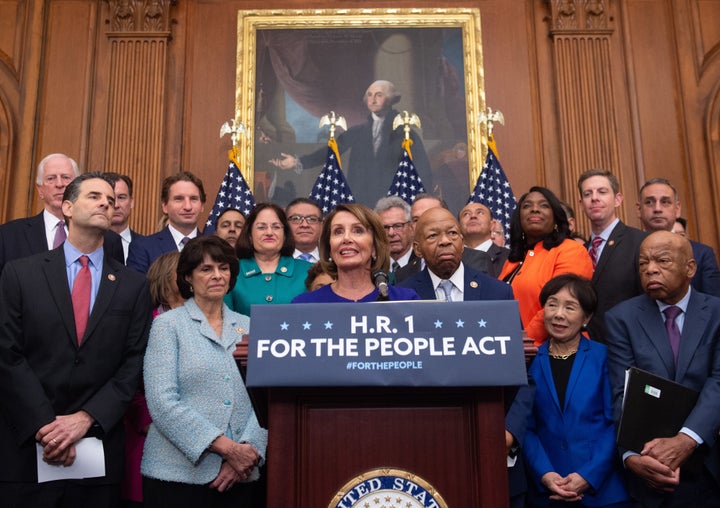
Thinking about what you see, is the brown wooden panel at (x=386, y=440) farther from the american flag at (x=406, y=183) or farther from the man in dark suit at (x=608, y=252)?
the american flag at (x=406, y=183)

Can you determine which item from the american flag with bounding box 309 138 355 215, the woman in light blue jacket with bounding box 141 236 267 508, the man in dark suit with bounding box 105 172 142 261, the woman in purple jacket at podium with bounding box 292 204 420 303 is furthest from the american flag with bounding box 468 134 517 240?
the woman in light blue jacket with bounding box 141 236 267 508

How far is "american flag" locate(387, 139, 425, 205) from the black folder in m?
4.08

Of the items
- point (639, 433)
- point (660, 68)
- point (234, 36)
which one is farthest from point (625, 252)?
point (234, 36)

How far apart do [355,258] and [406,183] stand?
4095mm

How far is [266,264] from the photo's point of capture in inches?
172

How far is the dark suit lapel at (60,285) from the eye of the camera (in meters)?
3.34

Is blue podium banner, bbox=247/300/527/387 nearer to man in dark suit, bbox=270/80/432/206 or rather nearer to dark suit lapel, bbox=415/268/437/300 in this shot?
dark suit lapel, bbox=415/268/437/300

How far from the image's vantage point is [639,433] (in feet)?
11.0

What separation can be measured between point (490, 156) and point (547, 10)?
189cm

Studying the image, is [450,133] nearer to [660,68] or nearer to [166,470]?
[660,68]

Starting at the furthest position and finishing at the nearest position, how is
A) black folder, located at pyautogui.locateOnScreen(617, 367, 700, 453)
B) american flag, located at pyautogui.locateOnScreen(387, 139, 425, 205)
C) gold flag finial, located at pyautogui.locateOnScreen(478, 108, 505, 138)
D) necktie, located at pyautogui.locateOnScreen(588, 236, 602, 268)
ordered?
1. gold flag finial, located at pyautogui.locateOnScreen(478, 108, 505, 138)
2. american flag, located at pyautogui.locateOnScreen(387, 139, 425, 205)
3. necktie, located at pyautogui.locateOnScreen(588, 236, 602, 268)
4. black folder, located at pyautogui.locateOnScreen(617, 367, 700, 453)

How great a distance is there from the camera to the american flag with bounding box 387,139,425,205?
7.23 m

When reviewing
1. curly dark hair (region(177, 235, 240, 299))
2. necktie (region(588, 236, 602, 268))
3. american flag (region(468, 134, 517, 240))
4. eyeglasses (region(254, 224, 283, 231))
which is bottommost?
curly dark hair (region(177, 235, 240, 299))

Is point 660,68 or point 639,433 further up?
point 660,68
